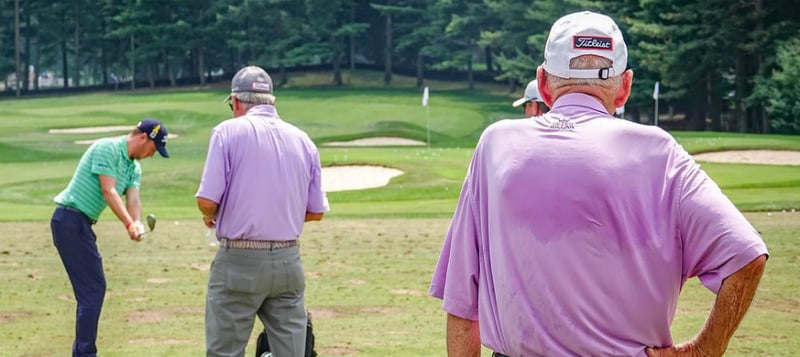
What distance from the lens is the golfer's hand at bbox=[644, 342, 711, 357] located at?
3.74 meters

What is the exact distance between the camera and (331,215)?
76.3 ft

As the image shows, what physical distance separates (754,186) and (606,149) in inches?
974

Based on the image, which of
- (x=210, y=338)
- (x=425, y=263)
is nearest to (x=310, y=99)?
(x=425, y=263)

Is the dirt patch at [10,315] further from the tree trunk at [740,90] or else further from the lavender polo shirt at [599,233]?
the tree trunk at [740,90]

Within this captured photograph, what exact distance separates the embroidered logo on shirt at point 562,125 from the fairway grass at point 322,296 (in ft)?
18.6

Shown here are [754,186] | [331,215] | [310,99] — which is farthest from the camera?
[310,99]

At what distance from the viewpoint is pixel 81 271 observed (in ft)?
30.2

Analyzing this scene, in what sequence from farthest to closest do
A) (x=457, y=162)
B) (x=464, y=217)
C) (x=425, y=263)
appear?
(x=457, y=162), (x=425, y=263), (x=464, y=217)

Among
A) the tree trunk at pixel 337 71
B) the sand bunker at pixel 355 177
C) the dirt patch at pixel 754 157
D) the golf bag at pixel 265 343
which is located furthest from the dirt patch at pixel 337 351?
the tree trunk at pixel 337 71

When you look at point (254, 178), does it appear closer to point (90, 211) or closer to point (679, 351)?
point (90, 211)

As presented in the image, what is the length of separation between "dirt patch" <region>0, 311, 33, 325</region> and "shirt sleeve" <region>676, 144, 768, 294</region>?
8931 mm

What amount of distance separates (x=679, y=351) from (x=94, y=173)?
6207 mm

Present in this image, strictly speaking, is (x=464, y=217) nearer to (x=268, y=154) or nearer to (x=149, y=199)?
(x=268, y=154)

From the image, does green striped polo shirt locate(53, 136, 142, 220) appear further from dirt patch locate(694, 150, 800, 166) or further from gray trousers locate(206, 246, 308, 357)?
dirt patch locate(694, 150, 800, 166)
